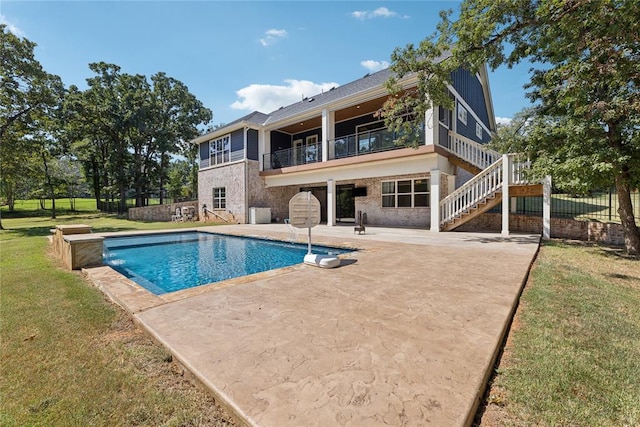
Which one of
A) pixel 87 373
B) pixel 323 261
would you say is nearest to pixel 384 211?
pixel 323 261

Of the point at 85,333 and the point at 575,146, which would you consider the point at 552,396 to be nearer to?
the point at 85,333

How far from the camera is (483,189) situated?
1085 centimetres

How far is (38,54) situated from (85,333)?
70.9 feet

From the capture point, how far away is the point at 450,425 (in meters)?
1.63

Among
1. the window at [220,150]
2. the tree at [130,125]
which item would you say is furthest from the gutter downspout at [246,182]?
the tree at [130,125]

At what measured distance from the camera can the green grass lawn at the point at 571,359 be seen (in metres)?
1.84

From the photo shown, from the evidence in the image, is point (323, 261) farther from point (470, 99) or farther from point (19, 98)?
point (19, 98)

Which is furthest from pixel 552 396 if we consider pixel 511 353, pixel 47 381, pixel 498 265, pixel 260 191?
pixel 260 191

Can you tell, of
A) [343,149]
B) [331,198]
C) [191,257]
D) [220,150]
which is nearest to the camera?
[191,257]

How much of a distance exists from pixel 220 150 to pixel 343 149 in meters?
10.7

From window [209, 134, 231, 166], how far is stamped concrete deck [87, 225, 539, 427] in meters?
15.9

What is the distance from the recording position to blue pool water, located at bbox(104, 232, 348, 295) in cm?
678

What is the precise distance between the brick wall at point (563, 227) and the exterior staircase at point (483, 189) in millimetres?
1334

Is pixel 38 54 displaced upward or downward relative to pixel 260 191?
upward
